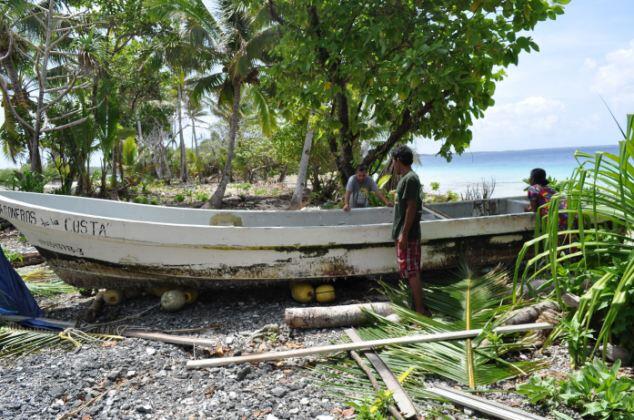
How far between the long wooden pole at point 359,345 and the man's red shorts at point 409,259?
2.74 feet

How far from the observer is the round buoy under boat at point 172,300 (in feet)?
17.0

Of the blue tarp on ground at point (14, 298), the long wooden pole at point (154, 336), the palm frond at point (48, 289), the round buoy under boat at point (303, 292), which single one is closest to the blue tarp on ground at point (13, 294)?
the blue tarp on ground at point (14, 298)

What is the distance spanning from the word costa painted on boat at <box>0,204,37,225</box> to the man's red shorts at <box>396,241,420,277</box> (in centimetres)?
392

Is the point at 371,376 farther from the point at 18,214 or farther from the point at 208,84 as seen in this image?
the point at 208,84

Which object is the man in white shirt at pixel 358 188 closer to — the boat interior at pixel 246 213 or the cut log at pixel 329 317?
the boat interior at pixel 246 213

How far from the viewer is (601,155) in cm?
314

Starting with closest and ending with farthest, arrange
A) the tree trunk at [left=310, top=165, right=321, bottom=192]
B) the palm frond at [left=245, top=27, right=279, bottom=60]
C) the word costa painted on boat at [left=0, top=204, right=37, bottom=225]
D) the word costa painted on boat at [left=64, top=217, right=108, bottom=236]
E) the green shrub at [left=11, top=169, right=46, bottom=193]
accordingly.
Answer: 1. the word costa painted on boat at [left=64, top=217, right=108, bottom=236]
2. the word costa painted on boat at [left=0, top=204, right=37, bottom=225]
3. the green shrub at [left=11, top=169, right=46, bottom=193]
4. the palm frond at [left=245, top=27, right=279, bottom=60]
5. the tree trunk at [left=310, top=165, right=321, bottom=192]

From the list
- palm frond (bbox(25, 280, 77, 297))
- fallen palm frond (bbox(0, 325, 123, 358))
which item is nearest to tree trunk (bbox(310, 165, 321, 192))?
palm frond (bbox(25, 280, 77, 297))

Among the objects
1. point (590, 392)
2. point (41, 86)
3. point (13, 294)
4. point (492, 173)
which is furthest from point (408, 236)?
point (492, 173)

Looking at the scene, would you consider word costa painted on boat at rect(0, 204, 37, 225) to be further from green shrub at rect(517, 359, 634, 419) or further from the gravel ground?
green shrub at rect(517, 359, 634, 419)

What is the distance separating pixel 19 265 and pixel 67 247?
10.1ft

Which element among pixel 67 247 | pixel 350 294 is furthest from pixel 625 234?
pixel 67 247

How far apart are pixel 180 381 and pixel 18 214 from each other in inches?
118

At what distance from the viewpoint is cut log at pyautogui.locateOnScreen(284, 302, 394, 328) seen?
4.54 meters
